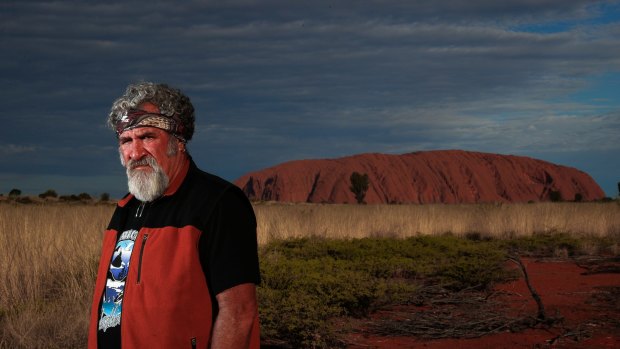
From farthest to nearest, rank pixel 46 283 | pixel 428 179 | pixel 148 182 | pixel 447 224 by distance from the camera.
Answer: pixel 428 179 < pixel 447 224 < pixel 46 283 < pixel 148 182

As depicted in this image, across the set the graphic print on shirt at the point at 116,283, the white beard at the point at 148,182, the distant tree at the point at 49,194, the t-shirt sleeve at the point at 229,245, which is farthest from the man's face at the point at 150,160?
the distant tree at the point at 49,194

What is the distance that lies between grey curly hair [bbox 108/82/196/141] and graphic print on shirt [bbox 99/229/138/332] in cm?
39

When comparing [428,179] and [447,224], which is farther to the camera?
[428,179]

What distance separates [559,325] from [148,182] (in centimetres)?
612

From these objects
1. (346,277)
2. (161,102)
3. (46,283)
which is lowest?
(46,283)

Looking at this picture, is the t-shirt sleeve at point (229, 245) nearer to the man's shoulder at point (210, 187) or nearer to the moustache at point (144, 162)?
the man's shoulder at point (210, 187)

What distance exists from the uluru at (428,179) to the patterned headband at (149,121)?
9381 centimetres

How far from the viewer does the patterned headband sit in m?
2.36

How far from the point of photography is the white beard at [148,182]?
234cm

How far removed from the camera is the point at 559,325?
7.41 m

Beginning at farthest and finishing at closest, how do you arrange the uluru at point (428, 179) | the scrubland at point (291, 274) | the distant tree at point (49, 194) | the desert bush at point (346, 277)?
the uluru at point (428, 179) → the distant tree at point (49, 194) → the desert bush at point (346, 277) → the scrubland at point (291, 274)

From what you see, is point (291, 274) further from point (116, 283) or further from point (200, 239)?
point (200, 239)

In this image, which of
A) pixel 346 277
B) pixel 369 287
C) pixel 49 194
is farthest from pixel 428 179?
pixel 369 287

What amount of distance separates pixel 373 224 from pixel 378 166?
8618 cm
